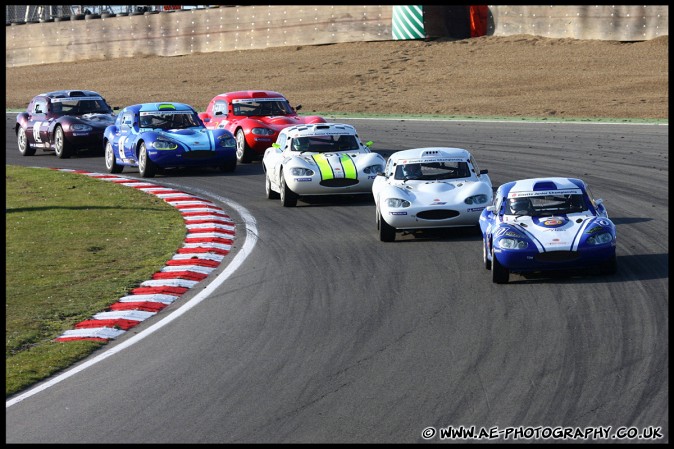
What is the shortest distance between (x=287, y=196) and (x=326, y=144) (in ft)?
4.43

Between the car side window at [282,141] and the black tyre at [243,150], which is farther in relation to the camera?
the black tyre at [243,150]

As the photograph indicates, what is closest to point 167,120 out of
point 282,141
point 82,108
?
point 282,141

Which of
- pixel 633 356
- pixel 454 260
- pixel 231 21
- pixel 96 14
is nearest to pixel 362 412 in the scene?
pixel 633 356

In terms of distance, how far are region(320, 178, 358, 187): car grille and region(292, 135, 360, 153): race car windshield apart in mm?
1022

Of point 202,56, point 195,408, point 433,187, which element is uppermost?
point 202,56

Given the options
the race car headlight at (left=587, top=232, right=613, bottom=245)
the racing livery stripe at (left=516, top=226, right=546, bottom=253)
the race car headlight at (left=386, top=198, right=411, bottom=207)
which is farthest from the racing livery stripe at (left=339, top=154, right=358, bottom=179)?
the race car headlight at (left=587, top=232, right=613, bottom=245)

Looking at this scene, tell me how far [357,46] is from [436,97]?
9.11 m

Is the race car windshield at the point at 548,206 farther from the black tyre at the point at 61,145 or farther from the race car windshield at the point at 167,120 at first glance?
the black tyre at the point at 61,145

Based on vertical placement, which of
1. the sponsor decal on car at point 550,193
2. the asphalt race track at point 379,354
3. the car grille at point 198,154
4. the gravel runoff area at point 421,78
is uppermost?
the gravel runoff area at point 421,78

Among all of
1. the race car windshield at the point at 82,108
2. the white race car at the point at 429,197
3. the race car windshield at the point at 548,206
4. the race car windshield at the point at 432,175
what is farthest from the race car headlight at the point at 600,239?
the race car windshield at the point at 82,108

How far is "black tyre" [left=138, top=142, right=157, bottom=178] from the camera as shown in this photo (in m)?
23.4

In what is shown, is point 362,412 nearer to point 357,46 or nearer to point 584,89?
point 584,89

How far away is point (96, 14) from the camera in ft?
182

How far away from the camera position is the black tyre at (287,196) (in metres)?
19.4
